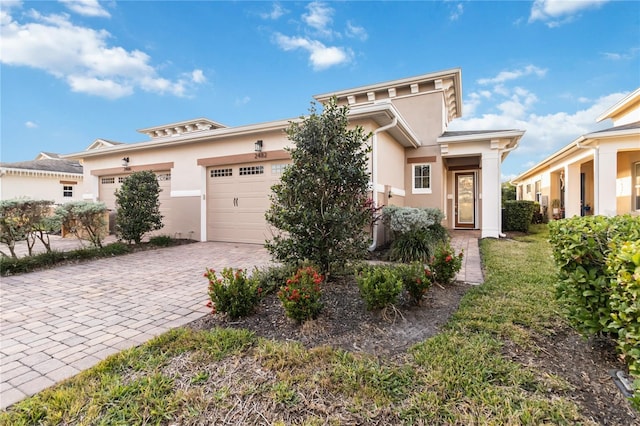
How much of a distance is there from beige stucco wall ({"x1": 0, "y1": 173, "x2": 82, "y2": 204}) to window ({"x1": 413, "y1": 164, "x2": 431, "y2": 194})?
20.2 metres

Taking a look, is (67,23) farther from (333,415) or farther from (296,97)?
(333,415)

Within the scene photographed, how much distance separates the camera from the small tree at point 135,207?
27.8 feet

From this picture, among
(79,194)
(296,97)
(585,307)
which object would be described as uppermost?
(296,97)

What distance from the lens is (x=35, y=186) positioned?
62.4 ft

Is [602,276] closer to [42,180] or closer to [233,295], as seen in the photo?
[233,295]

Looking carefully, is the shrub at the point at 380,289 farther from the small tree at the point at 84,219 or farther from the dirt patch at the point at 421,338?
the small tree at the point at 84,219

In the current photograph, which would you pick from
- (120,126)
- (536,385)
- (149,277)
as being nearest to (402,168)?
(149,277)

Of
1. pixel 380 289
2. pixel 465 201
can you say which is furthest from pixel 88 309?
pixel 465 201

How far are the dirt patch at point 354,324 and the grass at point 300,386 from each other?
0.64 ft

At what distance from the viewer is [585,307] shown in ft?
7.87

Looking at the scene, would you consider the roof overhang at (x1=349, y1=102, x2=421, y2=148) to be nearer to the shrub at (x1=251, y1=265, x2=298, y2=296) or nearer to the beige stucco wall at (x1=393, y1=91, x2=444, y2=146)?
the beige stucco wall at (x1=393, y1=91, x2=444, y2=146)

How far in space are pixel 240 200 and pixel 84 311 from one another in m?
5.74

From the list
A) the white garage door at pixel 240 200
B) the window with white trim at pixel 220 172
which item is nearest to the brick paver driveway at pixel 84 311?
the white garage door at pixel 240 200

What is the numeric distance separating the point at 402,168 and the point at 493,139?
277 cm
